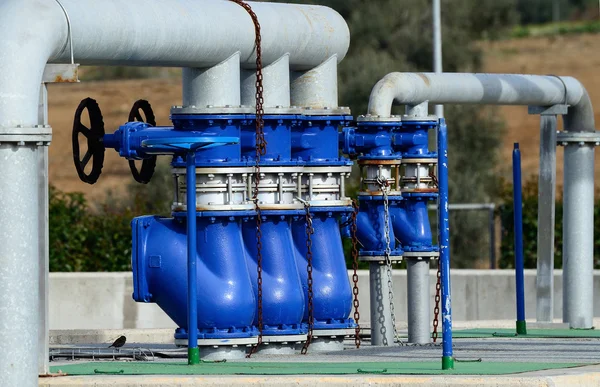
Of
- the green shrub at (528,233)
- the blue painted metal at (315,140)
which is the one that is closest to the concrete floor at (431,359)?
the blue painted metal at (315,140)

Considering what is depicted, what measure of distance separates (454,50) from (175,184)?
1083 inches

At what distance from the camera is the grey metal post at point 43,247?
10.1 meters

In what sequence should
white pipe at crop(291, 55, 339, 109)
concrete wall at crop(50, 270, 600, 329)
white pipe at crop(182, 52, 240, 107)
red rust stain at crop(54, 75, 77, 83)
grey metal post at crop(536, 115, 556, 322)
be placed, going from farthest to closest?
concrete wall at crop(50, 270, 600, 329)
grey metal post at crop(536, 115, 556, 322)
white pipe at crop(291, 55, 339, 109)
white pipe at crop(182, 52, 240, 107)
red rust stain at crop(54, 75, 77, 83)

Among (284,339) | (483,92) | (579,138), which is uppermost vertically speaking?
(483,92)

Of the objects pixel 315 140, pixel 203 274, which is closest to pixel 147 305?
pixel 315 140

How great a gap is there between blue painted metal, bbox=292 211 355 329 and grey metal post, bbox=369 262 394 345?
0.56m

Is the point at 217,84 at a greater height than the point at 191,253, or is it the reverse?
the point at 217,84

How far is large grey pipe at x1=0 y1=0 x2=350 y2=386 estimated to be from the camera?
30.9 ft

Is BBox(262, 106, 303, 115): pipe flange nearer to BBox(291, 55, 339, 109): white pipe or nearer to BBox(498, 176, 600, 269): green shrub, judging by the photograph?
BBox(291, 55, 339, 109): white pipe

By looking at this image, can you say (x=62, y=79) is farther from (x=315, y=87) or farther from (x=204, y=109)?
(x=315, y=87)

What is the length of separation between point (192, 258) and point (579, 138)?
5519mm

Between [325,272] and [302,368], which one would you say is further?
[325,272]

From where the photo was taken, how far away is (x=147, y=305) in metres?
19.3

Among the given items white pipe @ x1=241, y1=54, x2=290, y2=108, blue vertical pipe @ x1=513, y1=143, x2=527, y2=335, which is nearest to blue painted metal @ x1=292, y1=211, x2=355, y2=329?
white pipe @ x1=241, y1=54, x2=290, y2=108
